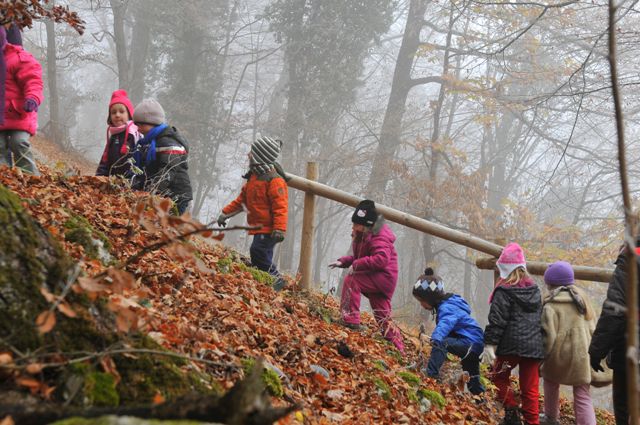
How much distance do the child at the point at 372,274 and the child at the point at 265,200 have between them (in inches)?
31.9

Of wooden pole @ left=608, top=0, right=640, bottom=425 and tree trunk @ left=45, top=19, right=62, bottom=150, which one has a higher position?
tree trunk @ left=45, top=19, right=62, bottom=150

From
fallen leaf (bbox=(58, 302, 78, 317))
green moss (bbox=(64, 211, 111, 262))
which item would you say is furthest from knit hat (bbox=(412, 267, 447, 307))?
fallen leaf (bbox=(58, 302, 78, 317))

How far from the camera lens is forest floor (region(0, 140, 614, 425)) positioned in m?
2.71

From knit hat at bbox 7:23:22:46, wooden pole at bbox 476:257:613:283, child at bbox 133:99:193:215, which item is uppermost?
knit hat at bbox 7:23:22:46

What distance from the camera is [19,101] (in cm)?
547

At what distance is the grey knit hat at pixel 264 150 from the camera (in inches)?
244

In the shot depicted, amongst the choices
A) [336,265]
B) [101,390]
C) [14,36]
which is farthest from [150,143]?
[101,390]

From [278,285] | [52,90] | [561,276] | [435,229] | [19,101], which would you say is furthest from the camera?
[52,90]

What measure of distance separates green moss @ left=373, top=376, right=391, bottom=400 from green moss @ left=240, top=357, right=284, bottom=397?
3.95 feet

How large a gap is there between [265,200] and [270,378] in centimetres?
347

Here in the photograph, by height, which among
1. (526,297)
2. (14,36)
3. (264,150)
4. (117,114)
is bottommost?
(526,297)

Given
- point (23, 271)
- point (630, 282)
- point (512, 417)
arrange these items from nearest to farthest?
point (630, 282) < point (23, 271) < point (512, 417)

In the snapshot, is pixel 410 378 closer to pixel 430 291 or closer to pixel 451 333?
pixel 451 333

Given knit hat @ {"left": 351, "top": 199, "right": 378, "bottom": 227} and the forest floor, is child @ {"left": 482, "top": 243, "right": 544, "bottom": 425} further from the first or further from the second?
knit hat @ {"left": 351, "top": 199, "right": 378, "bottom": 227}
